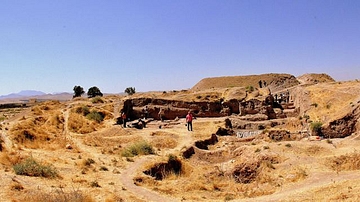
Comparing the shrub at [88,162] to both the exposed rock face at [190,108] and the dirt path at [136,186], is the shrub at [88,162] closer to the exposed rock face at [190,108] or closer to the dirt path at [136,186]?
the dirt path at [136,186]

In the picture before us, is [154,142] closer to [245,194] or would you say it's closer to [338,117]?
[245,194]

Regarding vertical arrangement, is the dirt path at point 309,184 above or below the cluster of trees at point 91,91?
below

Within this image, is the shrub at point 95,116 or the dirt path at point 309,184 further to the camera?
the shrub at point 95,116

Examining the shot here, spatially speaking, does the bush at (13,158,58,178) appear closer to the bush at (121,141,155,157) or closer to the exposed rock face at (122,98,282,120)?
the bush at (121,141,155,157)

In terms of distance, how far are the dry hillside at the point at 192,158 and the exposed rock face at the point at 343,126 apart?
0.16ft

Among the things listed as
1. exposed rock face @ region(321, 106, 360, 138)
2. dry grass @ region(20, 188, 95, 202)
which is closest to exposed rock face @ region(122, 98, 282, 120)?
exposed rock face @ region(321, 106, 360, 138)

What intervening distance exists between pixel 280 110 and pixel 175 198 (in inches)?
814

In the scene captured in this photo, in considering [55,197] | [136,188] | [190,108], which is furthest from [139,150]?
[190,108]

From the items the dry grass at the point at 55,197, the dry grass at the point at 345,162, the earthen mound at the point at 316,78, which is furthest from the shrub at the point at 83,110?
the earthen mound at the point at 316,78

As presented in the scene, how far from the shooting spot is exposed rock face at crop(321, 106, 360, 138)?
18297 mm

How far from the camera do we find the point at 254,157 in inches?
607

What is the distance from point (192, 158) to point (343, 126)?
844 cm

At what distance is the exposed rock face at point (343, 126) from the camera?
18.3 meters

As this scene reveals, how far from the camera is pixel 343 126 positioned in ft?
60.5
